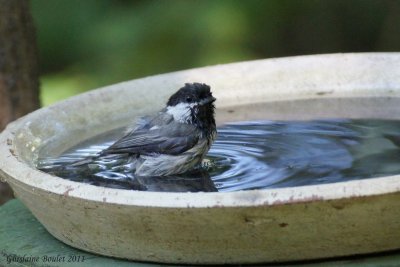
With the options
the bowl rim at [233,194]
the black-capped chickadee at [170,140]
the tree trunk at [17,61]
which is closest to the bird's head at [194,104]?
the black-capped chickadee at [170,140]

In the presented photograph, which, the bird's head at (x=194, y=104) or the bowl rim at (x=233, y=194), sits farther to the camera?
the bird's head at (x=194, y=104)

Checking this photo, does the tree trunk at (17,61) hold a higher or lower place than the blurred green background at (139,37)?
higher

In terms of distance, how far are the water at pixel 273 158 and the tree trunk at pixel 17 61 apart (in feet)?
2.88

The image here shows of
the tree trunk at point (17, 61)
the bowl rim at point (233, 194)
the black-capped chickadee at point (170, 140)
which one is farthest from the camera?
the tree trunk at point (17, 61)

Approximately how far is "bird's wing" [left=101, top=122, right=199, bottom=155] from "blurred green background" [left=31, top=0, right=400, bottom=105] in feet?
9.03

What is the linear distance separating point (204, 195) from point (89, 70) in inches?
166

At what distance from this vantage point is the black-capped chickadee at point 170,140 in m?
2.92

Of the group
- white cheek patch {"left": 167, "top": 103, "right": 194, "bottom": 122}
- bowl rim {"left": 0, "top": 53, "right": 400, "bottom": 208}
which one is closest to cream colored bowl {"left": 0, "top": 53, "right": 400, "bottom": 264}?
bowl rim {"left": 0, "top": 53, "right": 400, "bottom": 208}

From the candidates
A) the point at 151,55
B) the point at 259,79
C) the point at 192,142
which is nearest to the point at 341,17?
the point at 151,55

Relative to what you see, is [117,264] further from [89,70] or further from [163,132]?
[89,70]

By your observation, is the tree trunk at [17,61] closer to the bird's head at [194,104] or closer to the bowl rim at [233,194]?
the bird's head at [194,104]

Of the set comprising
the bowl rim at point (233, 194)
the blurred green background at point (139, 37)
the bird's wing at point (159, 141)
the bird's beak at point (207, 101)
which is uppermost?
the bowl rim at point (233, 194)

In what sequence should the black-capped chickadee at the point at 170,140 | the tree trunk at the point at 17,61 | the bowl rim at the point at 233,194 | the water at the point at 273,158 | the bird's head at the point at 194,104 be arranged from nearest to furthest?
1. the bowl rim at the point at 233,194
2. the water at the point at 273,158
3. the black-capped chickadee at the point at 170,140
4. the bird's head at the point at 194,104
5. the tree trunk at the point at 17,61

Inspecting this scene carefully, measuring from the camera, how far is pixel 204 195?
2.00 metres
